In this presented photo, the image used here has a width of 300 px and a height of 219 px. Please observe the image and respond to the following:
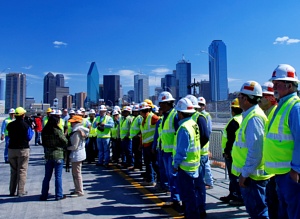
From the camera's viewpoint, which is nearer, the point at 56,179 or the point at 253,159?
the point at 253,159

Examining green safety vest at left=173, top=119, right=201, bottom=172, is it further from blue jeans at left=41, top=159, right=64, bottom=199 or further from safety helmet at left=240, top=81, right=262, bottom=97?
blue jeans at left=41, top=159, right=64, bottom=199

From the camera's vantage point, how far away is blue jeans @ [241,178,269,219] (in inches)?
145

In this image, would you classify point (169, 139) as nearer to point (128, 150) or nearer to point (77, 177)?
point (77, 177)

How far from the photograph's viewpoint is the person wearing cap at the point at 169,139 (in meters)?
6.07

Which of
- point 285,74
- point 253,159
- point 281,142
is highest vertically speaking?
point 285,74

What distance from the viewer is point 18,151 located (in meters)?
7.12

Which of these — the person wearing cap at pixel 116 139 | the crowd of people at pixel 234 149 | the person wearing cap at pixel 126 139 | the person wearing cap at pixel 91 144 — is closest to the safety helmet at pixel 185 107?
the crowd of people at pixel 234 149

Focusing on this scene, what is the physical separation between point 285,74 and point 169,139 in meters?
3.30

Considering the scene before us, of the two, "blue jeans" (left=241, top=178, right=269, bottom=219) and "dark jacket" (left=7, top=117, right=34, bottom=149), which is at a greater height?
"dark jacket" (left=7, top=117, right=34, bottom=149)

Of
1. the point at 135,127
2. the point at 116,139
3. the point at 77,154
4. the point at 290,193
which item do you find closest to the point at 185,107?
the point at 290,193

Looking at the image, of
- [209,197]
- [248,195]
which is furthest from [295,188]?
[209,197]

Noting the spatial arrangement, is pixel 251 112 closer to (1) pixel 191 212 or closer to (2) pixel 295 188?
(2) pixel 295 188

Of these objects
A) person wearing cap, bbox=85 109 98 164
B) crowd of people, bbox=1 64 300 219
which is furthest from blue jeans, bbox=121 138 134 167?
person wearing cap, bbox=85 109 98 164

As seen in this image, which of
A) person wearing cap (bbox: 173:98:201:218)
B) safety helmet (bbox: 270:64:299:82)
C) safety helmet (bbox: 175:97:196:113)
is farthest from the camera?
safety helmet (bbox: 175:97:196:113)
